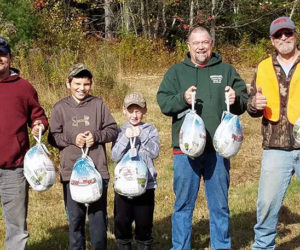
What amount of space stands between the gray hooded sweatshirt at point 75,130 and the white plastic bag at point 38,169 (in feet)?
0.81

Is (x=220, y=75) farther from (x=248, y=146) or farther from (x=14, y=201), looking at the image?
(x=248, y=146)

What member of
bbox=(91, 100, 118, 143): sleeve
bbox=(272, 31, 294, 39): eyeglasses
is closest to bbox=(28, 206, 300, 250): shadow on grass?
bbox=(91, 100, 118, 143): sleeve

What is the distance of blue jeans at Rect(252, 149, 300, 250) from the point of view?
4.21 m

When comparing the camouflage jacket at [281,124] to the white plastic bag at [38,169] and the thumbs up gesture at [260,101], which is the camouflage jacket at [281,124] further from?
the white plastic bag at [38,169]

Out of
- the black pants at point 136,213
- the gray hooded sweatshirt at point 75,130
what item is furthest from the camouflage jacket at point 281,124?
the gray hooded sweatshirt at point 75,130

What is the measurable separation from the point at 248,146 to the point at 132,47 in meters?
8.57

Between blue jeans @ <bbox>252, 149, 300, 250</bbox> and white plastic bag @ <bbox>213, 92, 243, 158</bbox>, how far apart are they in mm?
287

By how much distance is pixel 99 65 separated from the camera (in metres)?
12.2

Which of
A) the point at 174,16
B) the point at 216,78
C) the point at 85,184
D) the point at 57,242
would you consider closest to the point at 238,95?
the point at 216,78

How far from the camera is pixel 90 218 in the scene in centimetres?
452

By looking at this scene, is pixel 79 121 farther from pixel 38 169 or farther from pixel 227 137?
pixel 227 137

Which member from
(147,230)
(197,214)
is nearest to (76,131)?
(147,230)

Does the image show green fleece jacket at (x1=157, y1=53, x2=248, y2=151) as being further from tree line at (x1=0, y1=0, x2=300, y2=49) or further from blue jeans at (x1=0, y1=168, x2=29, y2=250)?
tree line at (x1=0, y1=0, x2=300, y2=49)

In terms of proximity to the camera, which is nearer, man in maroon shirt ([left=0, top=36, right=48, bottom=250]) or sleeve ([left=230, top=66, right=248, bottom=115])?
man in maroon shirt ([left=0, top=36, right=48, bottom=250])
